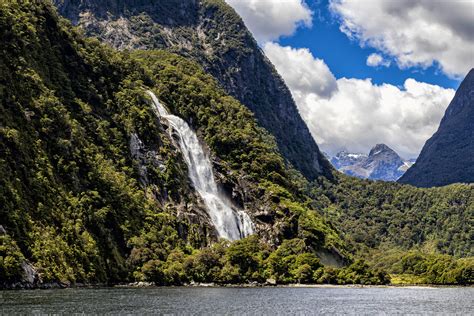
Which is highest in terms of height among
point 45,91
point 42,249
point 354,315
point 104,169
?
point 45,91

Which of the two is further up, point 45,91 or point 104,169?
point 45,91

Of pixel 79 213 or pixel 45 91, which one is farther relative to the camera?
pixel 45 91

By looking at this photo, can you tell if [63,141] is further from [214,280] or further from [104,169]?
[214,280]

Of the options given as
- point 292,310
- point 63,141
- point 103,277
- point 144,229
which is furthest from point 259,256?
point 292,310

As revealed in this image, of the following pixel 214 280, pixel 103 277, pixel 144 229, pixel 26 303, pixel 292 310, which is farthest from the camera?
pixel 144 229

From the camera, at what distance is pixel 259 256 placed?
194 meters

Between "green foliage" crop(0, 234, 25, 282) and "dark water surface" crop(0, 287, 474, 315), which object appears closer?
"dark water surface" crop(0, 287, 474, 315)

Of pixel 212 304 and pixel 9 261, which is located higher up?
pixel 9 261

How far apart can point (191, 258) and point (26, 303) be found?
281 ft

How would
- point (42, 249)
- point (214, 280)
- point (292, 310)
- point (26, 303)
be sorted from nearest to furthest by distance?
point (26, 303)
point (292, 310)
point (42, 249)
point (214, 280)

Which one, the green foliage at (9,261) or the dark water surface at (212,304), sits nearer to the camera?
the dark water surface at (212,304)

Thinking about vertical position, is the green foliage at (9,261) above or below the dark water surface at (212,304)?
above

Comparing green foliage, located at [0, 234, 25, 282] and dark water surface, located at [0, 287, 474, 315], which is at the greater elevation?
green foliage, located at [0, 234, 25, 282]

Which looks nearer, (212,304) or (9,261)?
(212,304)
